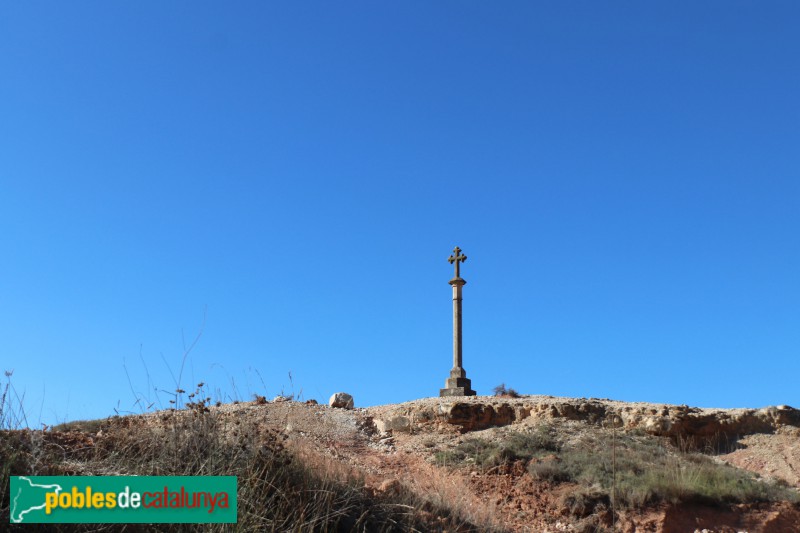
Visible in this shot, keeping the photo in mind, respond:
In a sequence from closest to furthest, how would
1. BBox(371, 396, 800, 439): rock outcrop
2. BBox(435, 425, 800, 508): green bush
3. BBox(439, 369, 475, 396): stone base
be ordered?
BBox(435, 425, 800, 508): green bush → BBox(371, 396, 800, 439): rock outcrop → BBox(439, 369, 475, 396): stone base

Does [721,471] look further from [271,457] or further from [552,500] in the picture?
[271,457]

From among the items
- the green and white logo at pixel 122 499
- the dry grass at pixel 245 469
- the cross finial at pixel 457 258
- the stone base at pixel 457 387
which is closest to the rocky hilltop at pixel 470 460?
the dry grass at pixel 245 469

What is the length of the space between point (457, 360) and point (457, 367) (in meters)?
0.22

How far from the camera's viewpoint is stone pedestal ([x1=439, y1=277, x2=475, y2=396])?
891 inches

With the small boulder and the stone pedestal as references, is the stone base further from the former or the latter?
the small boulder

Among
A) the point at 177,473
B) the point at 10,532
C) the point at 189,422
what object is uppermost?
the point at 189,422

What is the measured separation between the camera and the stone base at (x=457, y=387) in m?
22.5

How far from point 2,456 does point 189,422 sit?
2008 mm

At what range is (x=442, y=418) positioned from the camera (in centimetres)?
1852

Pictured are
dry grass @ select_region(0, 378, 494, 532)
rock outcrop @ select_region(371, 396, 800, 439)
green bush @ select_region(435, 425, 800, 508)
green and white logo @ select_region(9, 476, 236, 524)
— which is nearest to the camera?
green and white logo @ select_region(9, 476, 236, 524)

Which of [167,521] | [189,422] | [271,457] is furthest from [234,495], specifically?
[189,422]

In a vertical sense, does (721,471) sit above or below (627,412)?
below

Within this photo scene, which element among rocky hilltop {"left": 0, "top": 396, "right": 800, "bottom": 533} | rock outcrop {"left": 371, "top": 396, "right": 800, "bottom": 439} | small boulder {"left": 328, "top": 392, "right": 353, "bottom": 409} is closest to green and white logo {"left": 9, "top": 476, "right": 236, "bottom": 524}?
rocky hilltop {"left": 0, "top": 396, "right": 800, "bottom": 533}

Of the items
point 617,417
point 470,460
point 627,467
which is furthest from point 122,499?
point 617,417
